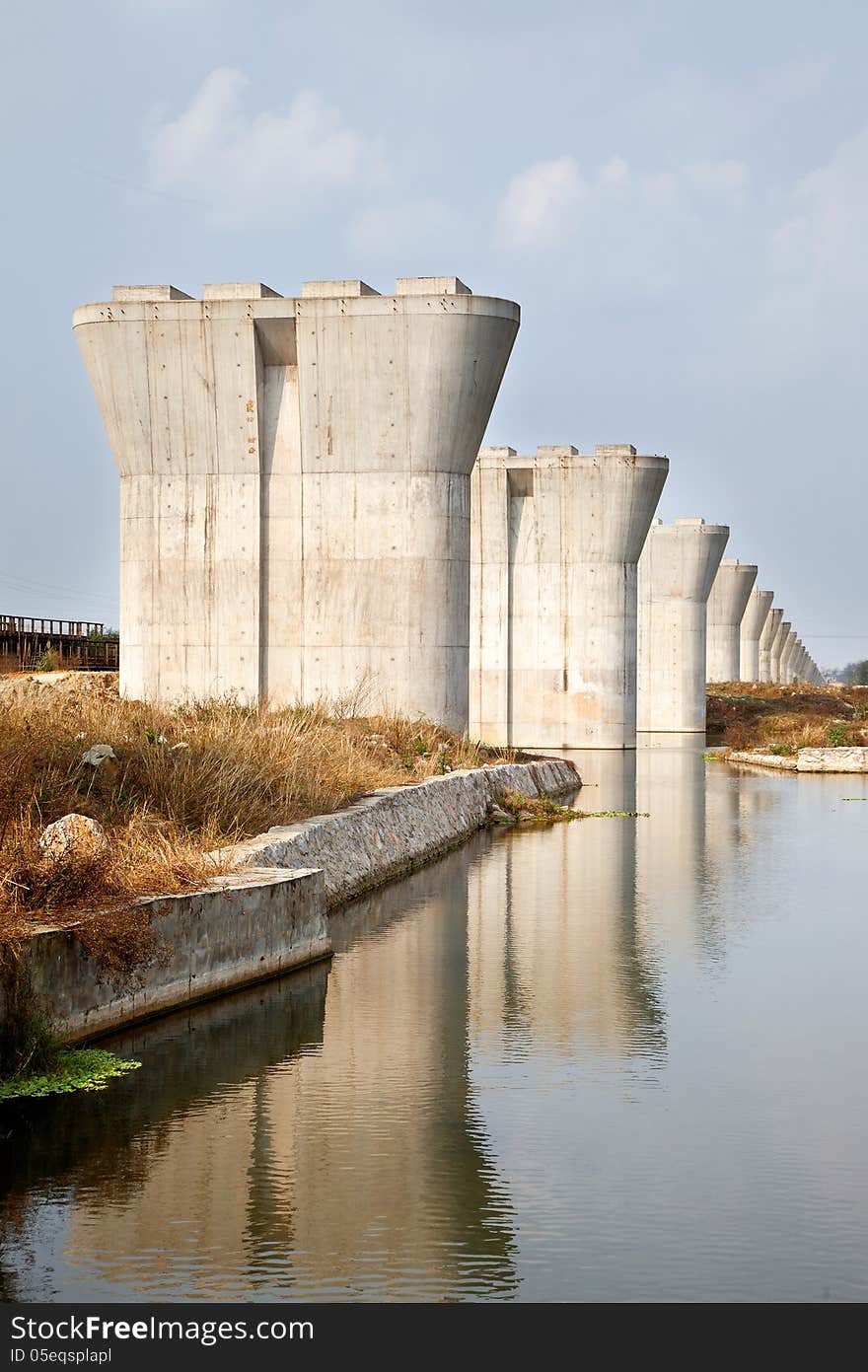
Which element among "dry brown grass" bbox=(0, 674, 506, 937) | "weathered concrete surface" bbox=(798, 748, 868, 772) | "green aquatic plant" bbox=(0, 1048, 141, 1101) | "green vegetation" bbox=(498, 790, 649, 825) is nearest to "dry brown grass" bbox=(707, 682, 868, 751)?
"weathered concrete surface" bbox=(798, 748, 868, 772)

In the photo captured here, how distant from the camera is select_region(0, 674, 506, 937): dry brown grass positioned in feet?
32.7

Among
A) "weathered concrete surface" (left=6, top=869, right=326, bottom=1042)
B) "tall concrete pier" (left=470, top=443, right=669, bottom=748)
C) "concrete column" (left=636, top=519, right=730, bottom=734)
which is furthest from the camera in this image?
"concrete column" (left=636, top=519, right=730, bottom=734)

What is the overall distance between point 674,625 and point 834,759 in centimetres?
2161

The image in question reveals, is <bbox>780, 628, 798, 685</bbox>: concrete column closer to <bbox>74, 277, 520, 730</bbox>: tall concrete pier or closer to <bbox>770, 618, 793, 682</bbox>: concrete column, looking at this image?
<bbox>770, 618, 793, 682</bbox>: concrete column

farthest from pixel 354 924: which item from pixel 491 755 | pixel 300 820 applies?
pixel 491 755

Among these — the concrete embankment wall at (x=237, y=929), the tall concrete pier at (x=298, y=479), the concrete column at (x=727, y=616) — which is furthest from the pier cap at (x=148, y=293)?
the concrete column at (x=727, y=616)

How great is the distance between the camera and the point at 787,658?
149875 millimetres

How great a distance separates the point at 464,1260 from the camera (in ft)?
20.5

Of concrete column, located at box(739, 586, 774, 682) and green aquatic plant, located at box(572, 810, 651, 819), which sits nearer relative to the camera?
green aquatic plant, located at box(572, 810, 651, 819)

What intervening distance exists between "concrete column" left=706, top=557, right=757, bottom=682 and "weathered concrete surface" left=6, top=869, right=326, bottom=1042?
251ft

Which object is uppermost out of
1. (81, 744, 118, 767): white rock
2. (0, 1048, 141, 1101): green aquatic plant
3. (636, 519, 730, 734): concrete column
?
(636, 519, 730, 734): concrete column

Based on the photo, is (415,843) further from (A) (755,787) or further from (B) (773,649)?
(B) (773,649)

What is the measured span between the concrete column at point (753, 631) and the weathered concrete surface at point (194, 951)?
9927cm
